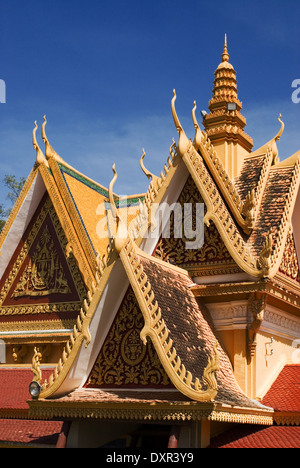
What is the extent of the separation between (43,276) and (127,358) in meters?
4.79

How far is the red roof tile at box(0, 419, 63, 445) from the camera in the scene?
369 inches

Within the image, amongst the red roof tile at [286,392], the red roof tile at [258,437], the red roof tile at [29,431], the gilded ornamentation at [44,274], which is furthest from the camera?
the gilded ornamentation at [44,274]

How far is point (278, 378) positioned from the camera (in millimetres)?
9367

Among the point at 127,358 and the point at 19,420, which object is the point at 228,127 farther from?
the point at 19,420

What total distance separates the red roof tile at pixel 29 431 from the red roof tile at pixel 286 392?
2926 millimetres

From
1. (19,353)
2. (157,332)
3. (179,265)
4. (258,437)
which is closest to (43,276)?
(19,353)

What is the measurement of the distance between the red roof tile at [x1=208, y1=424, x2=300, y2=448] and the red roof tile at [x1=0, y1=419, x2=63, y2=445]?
95.4 inches

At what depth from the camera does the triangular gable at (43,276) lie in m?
12.2

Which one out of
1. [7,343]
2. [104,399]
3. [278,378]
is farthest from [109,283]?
[7,343]

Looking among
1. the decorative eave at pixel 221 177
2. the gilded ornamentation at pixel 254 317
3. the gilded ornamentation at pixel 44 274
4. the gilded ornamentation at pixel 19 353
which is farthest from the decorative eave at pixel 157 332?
the gilded ornamentation at pixel 19 353

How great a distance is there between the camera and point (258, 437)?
805cm

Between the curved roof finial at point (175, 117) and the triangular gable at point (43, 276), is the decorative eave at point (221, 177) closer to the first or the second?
the curved roof finial at point (175, 117)

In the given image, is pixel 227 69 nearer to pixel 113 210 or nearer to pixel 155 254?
pixel 155 254

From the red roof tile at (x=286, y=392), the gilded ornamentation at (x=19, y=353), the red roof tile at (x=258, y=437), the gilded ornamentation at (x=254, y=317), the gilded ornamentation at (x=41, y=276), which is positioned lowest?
the red roof tile at (x=258, y=437)
